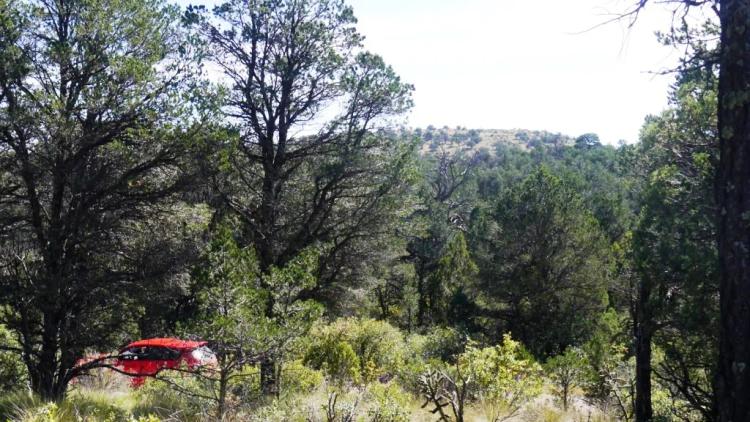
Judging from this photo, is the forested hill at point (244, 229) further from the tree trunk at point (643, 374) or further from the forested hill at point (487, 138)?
the forested hill at point (487, 138)

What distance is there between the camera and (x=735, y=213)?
426cm

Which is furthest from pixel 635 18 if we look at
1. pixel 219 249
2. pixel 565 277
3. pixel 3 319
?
pixel 565 277

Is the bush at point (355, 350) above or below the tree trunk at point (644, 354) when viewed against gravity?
below

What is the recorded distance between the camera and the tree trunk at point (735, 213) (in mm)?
4148

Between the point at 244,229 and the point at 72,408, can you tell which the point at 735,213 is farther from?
the point at 244,229

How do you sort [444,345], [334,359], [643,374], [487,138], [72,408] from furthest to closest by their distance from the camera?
1. [487,138]
2. [444,345]
3. [334,359]
4. [643,374]
5. [72,408]

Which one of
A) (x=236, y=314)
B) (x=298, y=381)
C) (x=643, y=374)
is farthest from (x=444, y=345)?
(x=236, y=314)

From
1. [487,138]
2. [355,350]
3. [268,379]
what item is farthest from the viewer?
[487,138]

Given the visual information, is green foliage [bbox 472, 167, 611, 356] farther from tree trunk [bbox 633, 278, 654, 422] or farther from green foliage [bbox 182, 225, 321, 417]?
green foliage [bbox 182, 225, 321, 417]

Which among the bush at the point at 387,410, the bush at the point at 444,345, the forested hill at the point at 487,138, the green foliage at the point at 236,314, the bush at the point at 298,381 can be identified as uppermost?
the forested hill at the point at 487,138

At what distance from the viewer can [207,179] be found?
9445 millimetres

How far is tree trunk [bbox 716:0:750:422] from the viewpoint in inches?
163

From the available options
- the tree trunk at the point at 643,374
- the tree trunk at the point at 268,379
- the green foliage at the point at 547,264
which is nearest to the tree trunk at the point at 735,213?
the tree trunk at the point at 643,374

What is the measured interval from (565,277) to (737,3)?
19126 mm
